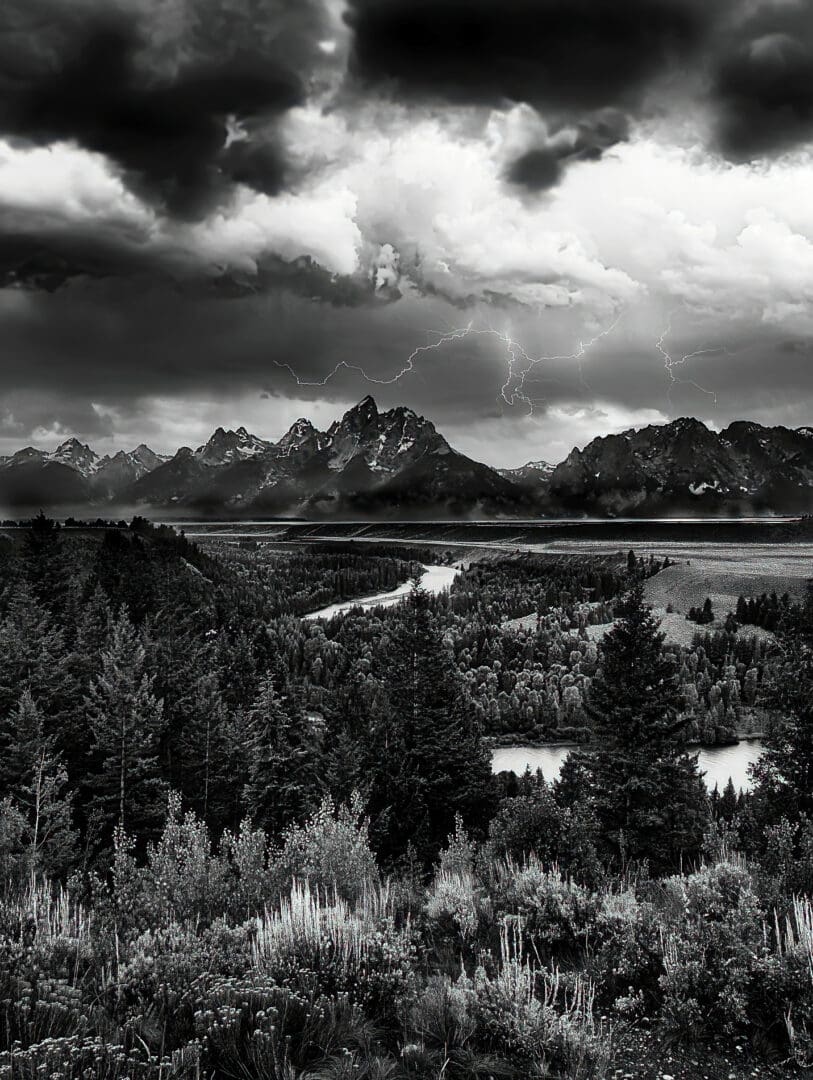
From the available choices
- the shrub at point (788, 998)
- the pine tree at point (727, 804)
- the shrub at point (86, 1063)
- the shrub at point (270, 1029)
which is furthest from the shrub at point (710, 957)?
the pine tree at point (727, 804)

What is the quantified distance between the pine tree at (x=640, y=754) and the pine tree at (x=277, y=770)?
12.3 meters

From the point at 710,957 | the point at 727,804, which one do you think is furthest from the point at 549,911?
the point at 727,804

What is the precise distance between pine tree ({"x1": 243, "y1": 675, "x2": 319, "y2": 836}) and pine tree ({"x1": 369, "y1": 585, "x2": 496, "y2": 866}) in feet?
10.7

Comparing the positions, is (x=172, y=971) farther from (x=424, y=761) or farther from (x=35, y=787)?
(x=424, y=761)

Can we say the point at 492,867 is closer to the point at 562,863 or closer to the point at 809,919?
the point at 562,863

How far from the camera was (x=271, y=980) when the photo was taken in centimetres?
666

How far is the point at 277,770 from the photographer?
28.0 metres

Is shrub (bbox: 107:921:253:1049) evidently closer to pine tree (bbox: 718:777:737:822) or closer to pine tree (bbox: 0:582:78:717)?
pine tree (bbox: 0:582:78:717)

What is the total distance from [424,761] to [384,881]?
47.4 feet

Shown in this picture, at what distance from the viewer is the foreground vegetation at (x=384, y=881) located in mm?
6188

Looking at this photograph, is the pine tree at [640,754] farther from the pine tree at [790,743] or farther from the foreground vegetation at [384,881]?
the pine tree at [790,743]

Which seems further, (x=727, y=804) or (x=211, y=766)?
(x=727, y=804)

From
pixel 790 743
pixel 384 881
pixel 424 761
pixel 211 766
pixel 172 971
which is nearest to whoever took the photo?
pixel 172 971

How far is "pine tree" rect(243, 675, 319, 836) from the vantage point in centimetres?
2745
